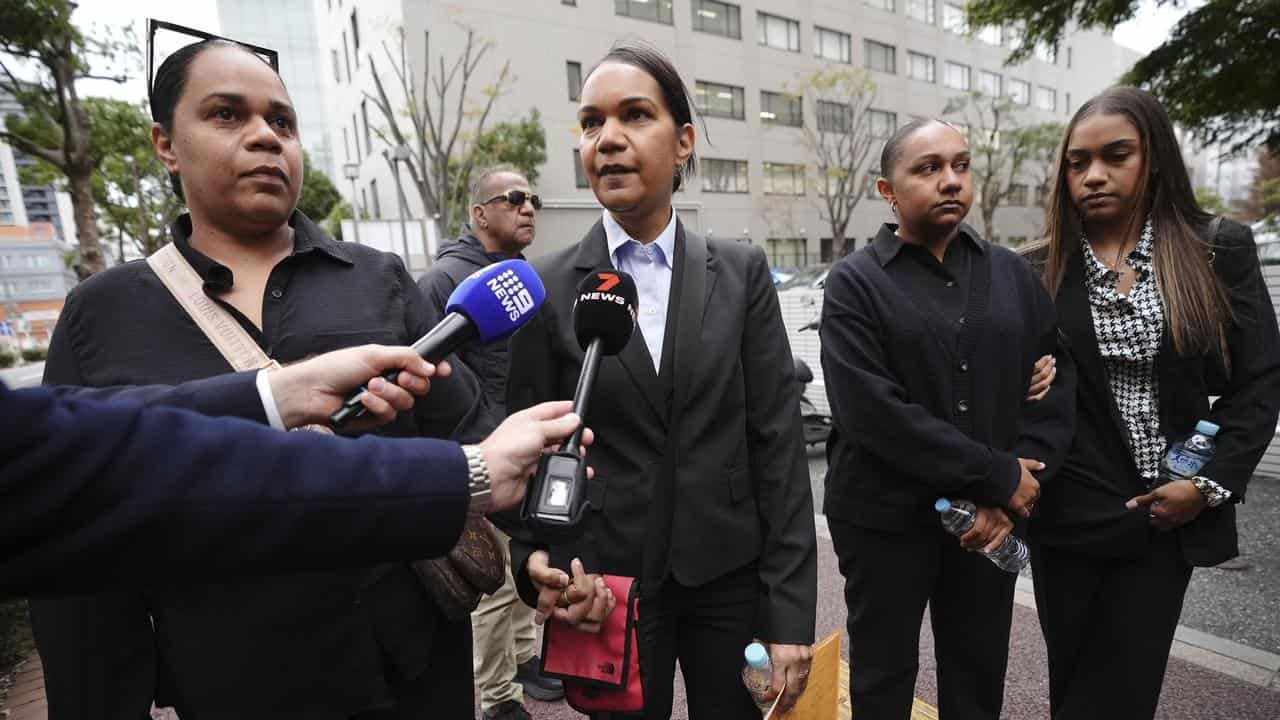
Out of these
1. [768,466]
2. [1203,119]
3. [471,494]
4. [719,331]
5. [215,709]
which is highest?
[1203,119]

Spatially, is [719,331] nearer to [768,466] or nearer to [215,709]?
[768,466]

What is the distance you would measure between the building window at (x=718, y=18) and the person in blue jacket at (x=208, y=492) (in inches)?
1244

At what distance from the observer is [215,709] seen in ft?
4.49

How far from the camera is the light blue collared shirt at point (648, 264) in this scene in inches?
70.5

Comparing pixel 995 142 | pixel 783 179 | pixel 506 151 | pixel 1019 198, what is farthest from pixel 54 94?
pixel 1019 198

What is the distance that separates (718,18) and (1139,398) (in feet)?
103

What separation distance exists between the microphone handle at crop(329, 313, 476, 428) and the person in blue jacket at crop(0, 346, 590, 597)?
263mm

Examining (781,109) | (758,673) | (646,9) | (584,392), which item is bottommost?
(758,673)

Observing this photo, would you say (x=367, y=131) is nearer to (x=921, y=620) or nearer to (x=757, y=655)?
(x=921, y=620)

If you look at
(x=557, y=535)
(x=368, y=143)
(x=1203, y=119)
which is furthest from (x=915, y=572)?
(x=368, y=143)

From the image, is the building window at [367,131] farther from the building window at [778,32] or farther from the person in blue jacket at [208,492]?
the person in blue jacket at [208,492]

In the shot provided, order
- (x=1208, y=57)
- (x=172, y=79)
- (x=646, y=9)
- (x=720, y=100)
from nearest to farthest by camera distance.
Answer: (x=172, y=79), (x=1208, y=57), (x=646, y=9), (x=720, y=100)

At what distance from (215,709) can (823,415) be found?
22.4 feet

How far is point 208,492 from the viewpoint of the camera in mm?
829
